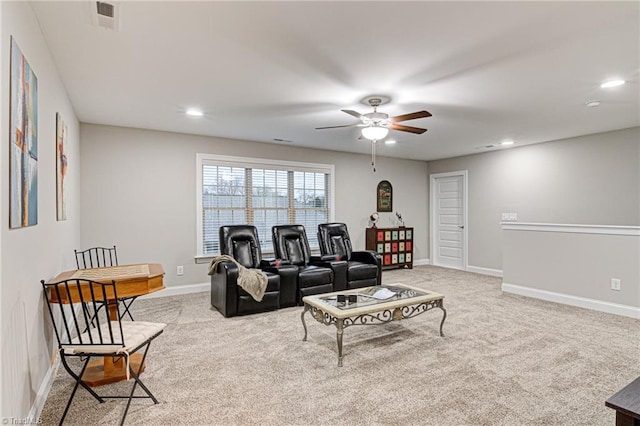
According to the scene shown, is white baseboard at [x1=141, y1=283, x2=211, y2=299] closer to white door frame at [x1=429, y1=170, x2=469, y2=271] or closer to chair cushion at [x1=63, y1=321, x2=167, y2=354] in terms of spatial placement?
chair cushion at [x1=63, y1=321, x2=167, y2=354]

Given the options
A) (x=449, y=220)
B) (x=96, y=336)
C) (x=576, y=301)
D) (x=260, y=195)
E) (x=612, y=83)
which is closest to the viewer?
(x=96, y=336)

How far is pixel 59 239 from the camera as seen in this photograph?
3078 mm

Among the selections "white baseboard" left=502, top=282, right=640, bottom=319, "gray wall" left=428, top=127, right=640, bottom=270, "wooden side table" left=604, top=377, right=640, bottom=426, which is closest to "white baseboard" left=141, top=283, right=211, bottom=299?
"white baseboard" left=502, top=282, right=640, bottom=319

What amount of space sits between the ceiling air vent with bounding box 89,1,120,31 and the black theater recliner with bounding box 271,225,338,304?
10.8 ft

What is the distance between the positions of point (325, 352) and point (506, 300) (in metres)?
3.10

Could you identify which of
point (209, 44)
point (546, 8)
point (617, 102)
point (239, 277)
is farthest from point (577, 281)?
point (209, 44)

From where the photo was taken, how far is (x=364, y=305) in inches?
→ 120

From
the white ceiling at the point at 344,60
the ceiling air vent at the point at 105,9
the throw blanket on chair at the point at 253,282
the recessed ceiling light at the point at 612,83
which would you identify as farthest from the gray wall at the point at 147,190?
the recessed ceiling light at the point at 612,83

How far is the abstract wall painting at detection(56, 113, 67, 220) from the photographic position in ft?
9.68

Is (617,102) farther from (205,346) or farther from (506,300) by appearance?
(205,346)

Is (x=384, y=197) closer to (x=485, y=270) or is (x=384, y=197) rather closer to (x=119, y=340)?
(x=485, y=270)

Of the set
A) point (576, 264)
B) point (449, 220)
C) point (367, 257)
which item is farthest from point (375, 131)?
point (449, 220)

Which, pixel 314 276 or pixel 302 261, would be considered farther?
pixel 302 261

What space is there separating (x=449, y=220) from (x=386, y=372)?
566 cm
